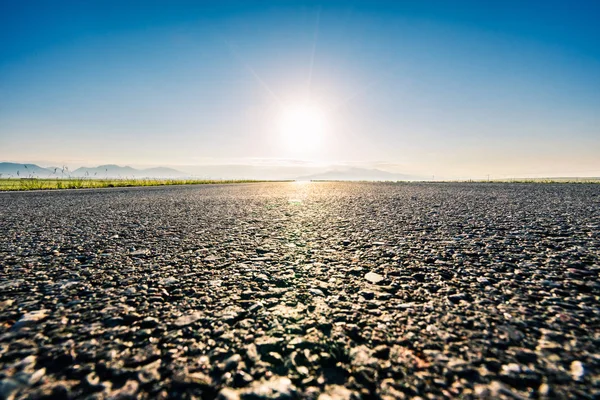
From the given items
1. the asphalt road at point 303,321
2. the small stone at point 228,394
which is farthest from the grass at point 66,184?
the small stone at point 228,394

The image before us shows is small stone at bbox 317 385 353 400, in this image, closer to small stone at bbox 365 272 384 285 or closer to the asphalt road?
the asphalt road

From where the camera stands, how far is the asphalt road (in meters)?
1.49

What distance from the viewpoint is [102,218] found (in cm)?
795

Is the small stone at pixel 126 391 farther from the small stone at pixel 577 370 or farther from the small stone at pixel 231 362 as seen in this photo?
the small stone at pixel 577 370

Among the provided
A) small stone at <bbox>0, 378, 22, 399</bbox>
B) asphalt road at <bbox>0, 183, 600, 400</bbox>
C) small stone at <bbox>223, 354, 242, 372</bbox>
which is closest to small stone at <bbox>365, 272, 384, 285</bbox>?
asphalt road at <bbox>0, 183, 600, 400</bbox>

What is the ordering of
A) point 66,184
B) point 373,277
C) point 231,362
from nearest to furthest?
point 231,362 < point 373,277 < point 66,184

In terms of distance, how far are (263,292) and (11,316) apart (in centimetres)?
198

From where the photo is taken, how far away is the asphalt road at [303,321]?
1.49 metres

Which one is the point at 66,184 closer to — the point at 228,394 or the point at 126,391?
the point at 126,391

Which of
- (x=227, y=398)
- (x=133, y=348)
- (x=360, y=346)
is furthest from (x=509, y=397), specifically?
(x=133, y=348)

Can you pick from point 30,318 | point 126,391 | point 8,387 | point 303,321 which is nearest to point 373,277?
Result: point 303,321

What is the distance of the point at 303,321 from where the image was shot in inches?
85.1

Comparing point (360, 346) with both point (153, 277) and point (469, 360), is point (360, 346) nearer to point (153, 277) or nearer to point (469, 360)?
point (469, 360)

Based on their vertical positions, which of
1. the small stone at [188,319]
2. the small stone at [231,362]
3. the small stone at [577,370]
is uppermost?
the small stone at [577,370]
